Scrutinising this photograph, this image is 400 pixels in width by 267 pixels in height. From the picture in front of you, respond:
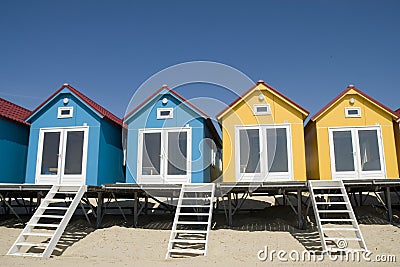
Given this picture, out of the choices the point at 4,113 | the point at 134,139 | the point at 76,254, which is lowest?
the point at 76,254

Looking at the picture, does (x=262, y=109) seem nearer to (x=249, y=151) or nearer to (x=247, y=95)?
(x=247, y=95)

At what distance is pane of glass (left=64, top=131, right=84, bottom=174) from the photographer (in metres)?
13.7

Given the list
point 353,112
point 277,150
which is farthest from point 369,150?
point 277,150

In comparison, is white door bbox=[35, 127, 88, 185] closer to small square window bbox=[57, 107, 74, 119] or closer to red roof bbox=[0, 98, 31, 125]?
small square window bbox=[57, 107, 74, 119]

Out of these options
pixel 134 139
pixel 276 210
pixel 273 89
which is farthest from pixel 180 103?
pixel 276 210

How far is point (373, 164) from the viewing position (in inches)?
520

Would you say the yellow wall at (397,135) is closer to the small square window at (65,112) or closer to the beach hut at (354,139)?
the beach hut at (354,139)

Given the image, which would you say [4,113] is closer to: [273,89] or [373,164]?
Answer: [273,89]

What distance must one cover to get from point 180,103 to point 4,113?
6346mm

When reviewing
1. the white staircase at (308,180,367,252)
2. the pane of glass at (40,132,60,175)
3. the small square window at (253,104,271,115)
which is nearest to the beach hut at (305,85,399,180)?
the white staircase at (308,180,367,252)

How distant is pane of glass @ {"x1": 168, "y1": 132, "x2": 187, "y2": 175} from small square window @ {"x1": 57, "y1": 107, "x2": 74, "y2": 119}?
11.8 feet

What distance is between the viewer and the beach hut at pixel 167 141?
44.7 ft

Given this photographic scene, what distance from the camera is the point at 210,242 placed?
11.6 m

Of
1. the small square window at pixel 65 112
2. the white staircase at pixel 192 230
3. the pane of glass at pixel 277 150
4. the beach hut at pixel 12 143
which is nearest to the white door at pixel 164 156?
the white staircase at pixel 192 230
